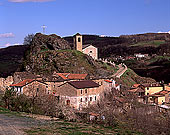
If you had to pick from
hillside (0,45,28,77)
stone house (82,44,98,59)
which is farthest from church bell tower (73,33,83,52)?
hillside (0,45,28,77)

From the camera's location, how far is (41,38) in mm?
61062

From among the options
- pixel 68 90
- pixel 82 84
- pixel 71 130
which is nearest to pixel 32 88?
pixel 68 90

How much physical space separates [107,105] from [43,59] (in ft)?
71.9

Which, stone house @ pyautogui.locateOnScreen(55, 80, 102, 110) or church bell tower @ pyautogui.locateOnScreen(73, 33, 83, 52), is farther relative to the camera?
church bell tower @ pyautogui.locateOnScreen(73, 33, 83, 52)

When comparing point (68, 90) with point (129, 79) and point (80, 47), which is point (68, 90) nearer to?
point (129, 79)

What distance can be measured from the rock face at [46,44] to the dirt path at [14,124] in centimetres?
3948

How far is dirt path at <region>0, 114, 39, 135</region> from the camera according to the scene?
625 inches

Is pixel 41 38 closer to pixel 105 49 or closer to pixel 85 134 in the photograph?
pixel 85 134

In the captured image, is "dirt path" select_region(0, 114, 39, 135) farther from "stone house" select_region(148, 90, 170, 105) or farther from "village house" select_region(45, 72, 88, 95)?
"stone house" select_region(148, 90, 170, 105)

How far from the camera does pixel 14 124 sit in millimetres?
17766

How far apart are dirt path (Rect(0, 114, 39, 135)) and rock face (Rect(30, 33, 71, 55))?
39.5 meters

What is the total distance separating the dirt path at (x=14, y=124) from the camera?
1589 cm

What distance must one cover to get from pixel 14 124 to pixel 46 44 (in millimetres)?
43220

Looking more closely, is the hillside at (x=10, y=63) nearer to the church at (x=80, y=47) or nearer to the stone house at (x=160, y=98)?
the church at (x=80, y=47)
